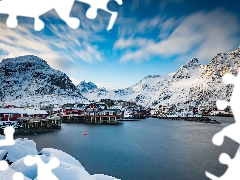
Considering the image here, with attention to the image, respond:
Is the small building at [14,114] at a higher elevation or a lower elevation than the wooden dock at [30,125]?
higher

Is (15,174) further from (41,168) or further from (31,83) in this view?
(31,83)

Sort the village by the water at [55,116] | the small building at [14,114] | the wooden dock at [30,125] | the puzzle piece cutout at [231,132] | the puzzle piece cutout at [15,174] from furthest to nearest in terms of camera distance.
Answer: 1. the village by the water at [55,116]
2. the small building at [14,114]
3. the wooden dock at [30,125]
4. the puzzle piece cutout at [231,132]
5. the puzzle piece cutout at [15,174]

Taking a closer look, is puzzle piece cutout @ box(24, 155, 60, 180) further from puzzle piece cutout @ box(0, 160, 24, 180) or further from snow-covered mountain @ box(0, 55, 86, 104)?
Result: snow-covered mountain @ box(0, 55, 86, 104)

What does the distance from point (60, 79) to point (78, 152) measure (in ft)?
534

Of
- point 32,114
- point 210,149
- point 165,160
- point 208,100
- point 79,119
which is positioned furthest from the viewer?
point 208,100

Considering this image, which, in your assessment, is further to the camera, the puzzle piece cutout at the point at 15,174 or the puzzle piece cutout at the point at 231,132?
the puzzle piece cutout at the point at 231,132

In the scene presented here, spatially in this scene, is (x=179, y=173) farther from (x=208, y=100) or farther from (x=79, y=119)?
(x=208, y=100)

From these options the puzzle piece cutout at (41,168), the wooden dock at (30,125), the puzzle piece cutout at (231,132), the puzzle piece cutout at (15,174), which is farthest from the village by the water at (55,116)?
the puzzle piece cutout at (231,132)

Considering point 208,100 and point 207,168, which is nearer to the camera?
point 207,168

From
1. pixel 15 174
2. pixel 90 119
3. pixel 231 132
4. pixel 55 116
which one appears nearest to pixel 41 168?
pixel 15 174

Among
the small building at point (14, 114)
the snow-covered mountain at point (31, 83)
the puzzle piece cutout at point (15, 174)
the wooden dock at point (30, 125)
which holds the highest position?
the snow-covered mountain at point (31, 83)

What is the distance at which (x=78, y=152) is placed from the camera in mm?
26609

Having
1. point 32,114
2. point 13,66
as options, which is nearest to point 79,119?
point 32,114

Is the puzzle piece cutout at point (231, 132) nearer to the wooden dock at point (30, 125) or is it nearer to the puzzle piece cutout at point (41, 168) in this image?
the puzzle piece cutout at point (41, 168)
